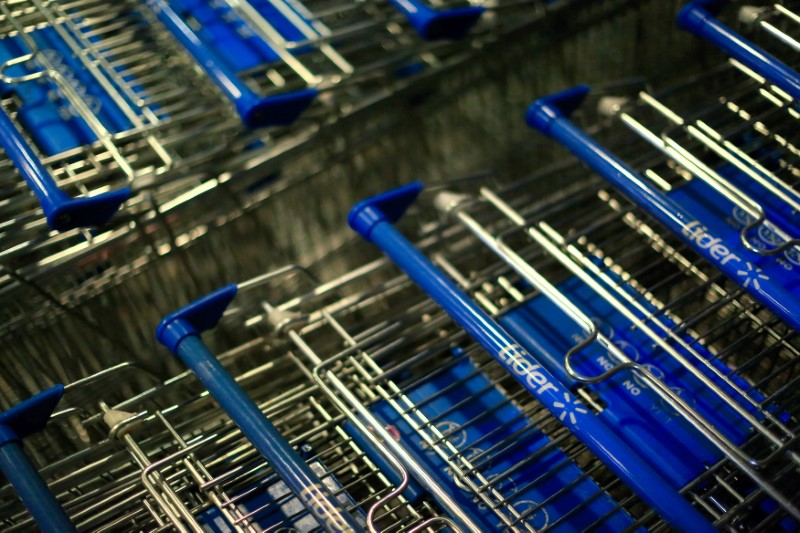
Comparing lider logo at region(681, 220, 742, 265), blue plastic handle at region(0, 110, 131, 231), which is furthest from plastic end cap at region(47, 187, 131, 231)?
lider logo at region(681, 220, 742, 265)

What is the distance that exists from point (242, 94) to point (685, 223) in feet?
2.37

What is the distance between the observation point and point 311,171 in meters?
1.83

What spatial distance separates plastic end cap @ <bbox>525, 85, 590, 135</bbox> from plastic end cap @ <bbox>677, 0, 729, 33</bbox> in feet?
0.83

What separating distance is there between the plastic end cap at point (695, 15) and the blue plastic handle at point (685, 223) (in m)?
0.26

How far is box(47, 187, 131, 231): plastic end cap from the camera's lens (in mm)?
1298

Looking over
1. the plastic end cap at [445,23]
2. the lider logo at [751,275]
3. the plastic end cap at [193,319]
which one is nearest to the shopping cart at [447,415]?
the plastic end cap at [193,319]

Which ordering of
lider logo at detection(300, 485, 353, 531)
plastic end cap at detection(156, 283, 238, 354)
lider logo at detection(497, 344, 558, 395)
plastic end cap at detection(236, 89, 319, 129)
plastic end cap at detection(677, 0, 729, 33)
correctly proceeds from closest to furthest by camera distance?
lider logo at detection(300, 485, 353, 531)
lider logo at detection(497, 344, 558, 395)
plastic end cap at detection(156, 283, 238, 354)
plastic end cap at detection(236, 89, 319, 129)
plastic end cap at detection(677, 0, 729, 33)

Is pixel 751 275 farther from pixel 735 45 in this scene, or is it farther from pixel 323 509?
pixel 323 509

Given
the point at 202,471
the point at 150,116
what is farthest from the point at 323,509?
the point at 150,116

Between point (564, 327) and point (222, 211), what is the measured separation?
2.18ft

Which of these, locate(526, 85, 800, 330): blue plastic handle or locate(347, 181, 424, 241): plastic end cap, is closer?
locate(526, 85, 800, 330): blue plastic handle

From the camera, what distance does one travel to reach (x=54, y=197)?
1.30m

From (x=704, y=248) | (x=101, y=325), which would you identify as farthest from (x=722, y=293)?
(x=101, y=325)

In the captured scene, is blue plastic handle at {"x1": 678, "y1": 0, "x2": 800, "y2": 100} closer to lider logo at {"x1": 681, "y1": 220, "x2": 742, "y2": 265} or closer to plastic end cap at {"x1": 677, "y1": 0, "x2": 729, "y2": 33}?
plastic end cap at {"x1": 677, "y1": 0, "x2": 729, "y2": 33}
